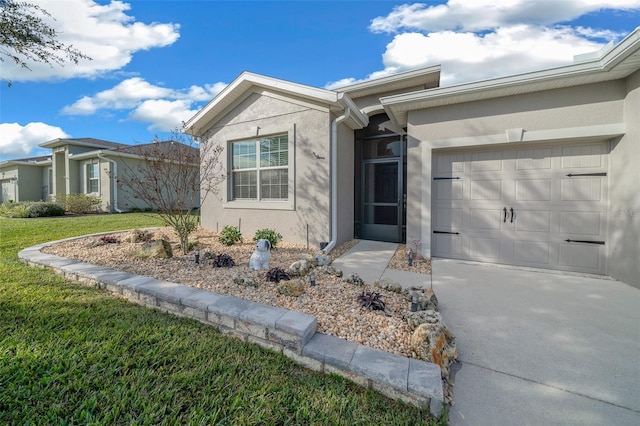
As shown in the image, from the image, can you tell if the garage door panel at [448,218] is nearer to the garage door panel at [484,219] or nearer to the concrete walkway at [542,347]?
the garage door panel at [484,219]

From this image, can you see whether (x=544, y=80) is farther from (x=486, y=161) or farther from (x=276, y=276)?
(x=276, y=276)

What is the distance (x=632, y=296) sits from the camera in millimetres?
3848

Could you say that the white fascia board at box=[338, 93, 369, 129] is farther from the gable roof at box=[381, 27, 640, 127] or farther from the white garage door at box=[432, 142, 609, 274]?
the white garage door at box=[432, 142, 609, 274]

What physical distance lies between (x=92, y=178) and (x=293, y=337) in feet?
66.7

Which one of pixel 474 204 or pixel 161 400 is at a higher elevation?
pixel 474 204

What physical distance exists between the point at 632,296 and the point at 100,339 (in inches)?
271

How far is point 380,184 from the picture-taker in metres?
7.73

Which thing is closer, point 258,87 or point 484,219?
point 484,219

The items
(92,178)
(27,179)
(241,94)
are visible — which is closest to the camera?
(241,94)

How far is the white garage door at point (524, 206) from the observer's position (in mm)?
4777

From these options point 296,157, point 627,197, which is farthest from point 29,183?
point 627,197

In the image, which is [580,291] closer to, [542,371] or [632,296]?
[632,296]

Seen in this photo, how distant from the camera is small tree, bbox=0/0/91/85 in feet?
12.7

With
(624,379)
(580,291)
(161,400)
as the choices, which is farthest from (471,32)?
(161,400)
